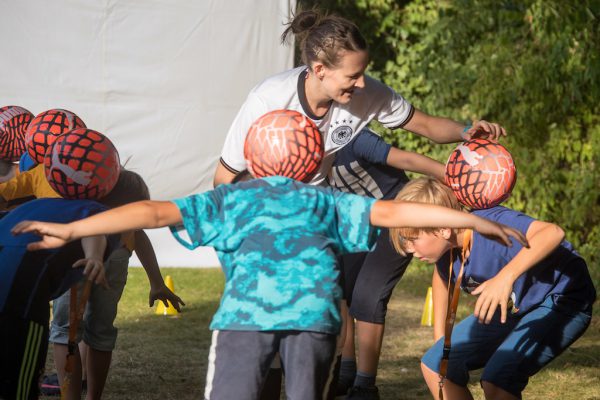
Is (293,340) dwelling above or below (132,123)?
above

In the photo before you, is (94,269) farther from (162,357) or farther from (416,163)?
(162,357)

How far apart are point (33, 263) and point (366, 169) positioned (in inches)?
86.1

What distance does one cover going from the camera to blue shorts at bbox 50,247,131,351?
4.80m

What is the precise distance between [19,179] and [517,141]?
6.57 m

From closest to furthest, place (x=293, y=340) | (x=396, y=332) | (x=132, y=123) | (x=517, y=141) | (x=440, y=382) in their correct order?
(x=293, y=340)
(x=440, y=382)
(x=396, y=332)
(x=517, y=141)
(x=132, y=123)

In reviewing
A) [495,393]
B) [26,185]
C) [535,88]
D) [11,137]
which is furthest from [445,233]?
[535,88]

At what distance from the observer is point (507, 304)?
13.6 feet

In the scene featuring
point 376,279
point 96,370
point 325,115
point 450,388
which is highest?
point 325,115

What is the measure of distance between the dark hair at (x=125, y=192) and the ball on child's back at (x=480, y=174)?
1.58 metres

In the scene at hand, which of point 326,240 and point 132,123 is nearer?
point 326,240

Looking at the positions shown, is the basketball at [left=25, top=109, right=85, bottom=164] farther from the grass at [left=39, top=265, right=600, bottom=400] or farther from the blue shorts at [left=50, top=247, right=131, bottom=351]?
the grass at [left=39, top=265, right=600, bottom=400]

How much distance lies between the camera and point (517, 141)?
995cm

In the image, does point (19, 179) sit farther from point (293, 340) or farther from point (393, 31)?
point (393, 31)

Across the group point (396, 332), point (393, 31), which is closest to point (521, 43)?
point (393, 31)
